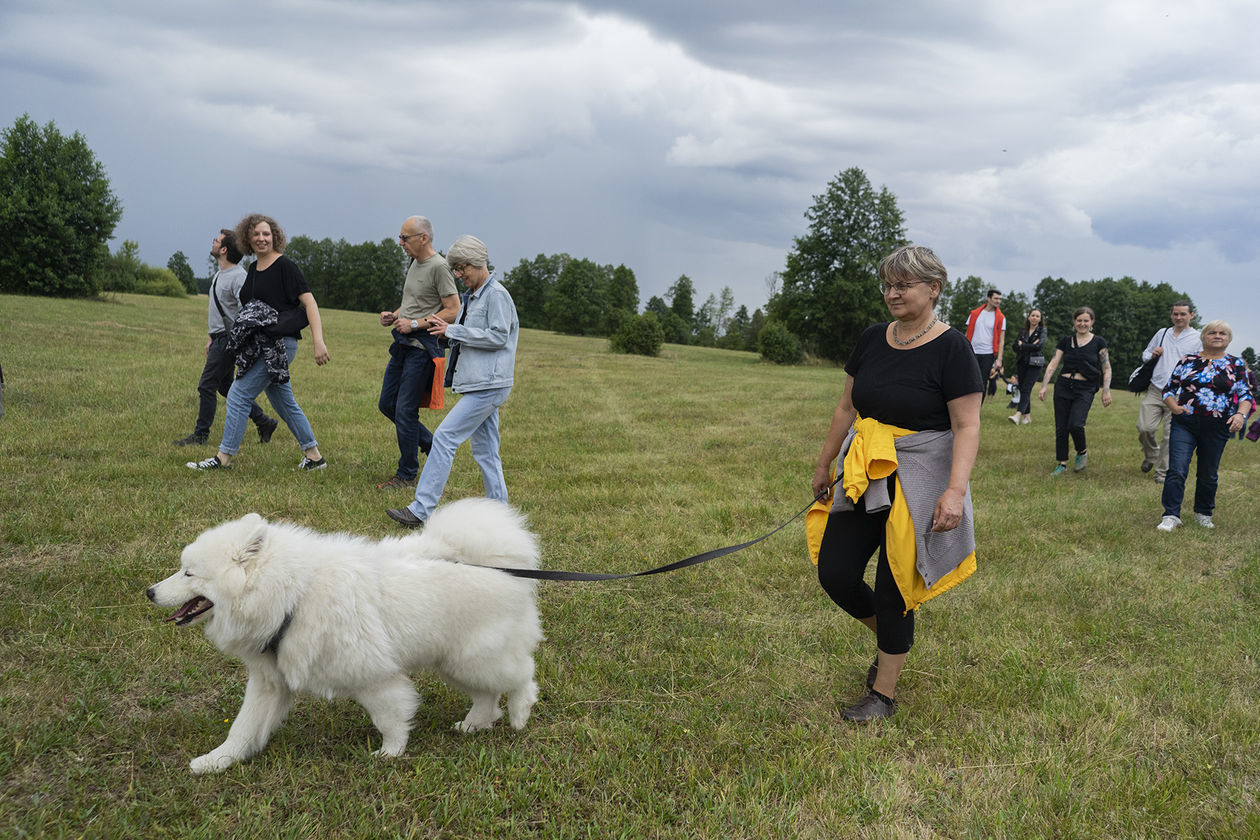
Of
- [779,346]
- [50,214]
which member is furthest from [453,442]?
[50,214]

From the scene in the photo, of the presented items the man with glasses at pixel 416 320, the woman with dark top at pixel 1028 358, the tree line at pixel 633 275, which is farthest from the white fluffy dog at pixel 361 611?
the tree line at pixel 633 275

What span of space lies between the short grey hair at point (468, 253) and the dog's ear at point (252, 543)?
3334 millimetres

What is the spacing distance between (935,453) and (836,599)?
3.18 feet

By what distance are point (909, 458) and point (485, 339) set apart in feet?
12.0

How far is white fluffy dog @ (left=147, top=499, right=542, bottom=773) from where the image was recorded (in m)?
2.98

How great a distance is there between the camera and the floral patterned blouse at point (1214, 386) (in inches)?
301

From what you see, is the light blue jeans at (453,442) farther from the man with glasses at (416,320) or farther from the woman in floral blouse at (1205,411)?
the woman in floral blouse at (1205,411)

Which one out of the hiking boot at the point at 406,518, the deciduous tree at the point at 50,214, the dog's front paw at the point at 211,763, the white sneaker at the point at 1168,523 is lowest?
the dog's front paw at the point at 211,763

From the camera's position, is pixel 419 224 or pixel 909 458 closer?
pixel 909 458

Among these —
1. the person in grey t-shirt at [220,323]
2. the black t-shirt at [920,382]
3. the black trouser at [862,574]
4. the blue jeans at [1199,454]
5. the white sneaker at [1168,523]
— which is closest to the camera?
the black t-shirt at [920,382]

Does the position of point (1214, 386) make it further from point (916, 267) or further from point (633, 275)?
point (633, 275)

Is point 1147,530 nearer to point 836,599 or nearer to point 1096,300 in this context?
point 836,599

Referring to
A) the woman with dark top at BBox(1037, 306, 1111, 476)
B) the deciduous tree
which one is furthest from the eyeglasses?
the deciduous tree

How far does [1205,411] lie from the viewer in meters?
7.71
